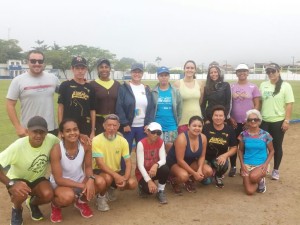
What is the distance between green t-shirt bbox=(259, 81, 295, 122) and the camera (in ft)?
19.6

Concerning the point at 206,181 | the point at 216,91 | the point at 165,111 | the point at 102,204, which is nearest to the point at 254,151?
the point at 206,181

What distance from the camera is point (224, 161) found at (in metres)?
5.57

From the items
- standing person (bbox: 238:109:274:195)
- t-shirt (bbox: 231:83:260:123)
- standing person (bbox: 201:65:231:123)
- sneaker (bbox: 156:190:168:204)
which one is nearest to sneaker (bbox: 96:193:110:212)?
sneaker (bbox: 156:190:168:204)

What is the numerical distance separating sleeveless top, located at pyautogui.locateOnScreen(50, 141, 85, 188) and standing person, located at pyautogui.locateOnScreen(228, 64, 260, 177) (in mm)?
2842

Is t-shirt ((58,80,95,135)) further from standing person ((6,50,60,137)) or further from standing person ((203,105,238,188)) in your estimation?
standing person ((203,105,238,188))

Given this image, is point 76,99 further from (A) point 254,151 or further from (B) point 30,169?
(A) point 254,151

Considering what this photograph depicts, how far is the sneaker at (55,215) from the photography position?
438cm

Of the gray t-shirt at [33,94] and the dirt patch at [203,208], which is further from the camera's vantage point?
the gray t-shirt at [33,94]

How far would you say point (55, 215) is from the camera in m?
4.41

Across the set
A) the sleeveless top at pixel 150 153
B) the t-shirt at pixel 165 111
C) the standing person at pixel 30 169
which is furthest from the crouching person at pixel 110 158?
the t-shirt at pixel 165 111

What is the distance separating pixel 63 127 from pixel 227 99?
2.94 metres

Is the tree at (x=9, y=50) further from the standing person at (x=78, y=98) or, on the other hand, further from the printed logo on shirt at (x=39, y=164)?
the printed logo on shirt at (x=39, y=164)

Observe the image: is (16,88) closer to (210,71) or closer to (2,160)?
(2,160)

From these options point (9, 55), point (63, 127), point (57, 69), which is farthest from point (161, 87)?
point (9, 55)
